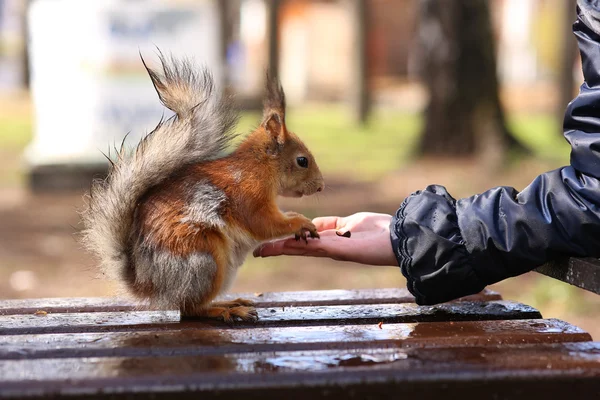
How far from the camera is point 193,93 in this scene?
2.04 m

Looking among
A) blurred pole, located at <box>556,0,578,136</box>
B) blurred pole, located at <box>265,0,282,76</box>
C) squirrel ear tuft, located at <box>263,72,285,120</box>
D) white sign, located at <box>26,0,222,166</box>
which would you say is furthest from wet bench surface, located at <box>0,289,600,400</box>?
blurred pole, located at <box>265,0,282,76</box>

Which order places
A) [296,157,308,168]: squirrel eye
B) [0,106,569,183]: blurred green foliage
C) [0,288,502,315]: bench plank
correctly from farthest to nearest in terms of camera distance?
1. [0,106,569,183]: blurred green foliage
2. [296,157,308,168]: squirrel eye
3. [0,288,502,315]: bench plank

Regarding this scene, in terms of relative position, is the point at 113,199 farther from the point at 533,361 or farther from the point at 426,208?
the point at 533,361

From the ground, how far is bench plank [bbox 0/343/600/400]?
A: 77 centimetres

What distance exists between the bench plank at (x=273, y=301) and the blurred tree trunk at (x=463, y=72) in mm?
5429

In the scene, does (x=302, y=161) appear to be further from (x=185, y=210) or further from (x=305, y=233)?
(x=185, y=210)

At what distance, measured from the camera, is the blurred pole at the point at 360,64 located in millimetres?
12493

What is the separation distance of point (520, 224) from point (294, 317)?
1.78 ft

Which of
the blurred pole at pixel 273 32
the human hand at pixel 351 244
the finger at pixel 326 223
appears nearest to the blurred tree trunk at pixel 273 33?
the blurred pole at pixel 273 32

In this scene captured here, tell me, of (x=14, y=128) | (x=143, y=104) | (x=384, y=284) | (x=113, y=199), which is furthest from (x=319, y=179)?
(x=14, y=128)

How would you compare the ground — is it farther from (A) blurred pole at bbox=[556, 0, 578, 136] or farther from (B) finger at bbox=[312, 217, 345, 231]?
(A) blurred pole at bbox=[556, 0, 578, 136]

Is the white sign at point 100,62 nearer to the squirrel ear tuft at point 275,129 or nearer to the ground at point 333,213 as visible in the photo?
the ground at point 333,213

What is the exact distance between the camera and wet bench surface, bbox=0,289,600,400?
1.30 meters

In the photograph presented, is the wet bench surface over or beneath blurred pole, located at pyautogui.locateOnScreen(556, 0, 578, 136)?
over
